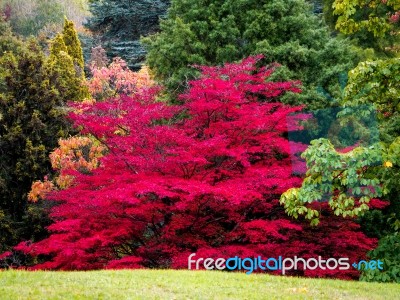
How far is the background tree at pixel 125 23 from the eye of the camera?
35.1 m

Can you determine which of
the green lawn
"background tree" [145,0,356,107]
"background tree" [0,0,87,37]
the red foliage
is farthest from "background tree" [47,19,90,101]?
"background tree" [0,0,87,37]

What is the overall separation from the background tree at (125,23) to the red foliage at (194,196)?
22.8m

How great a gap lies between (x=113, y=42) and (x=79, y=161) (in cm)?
2118

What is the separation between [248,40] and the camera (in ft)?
56.4

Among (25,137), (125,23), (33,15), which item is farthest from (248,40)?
(33,15)

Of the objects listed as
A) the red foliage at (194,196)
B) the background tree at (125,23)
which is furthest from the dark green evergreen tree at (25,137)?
the background tree at (125,23)

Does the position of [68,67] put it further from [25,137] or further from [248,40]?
[248,40]

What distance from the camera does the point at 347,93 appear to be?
8.71 meters

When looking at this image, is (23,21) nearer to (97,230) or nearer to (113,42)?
(113,42)

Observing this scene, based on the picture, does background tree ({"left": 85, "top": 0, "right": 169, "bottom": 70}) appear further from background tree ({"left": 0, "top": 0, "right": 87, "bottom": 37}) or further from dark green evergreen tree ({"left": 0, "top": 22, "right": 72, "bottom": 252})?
dark green evergreen tree ({"left": 0, "top": 22, "right": 72, "bottom": 252})

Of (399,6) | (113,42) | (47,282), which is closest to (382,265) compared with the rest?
(399,6)

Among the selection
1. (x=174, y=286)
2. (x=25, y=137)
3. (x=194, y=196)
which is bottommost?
(x=174, y=286)

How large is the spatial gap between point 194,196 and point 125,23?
88.9 feet

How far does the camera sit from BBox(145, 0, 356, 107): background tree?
16250 millimetres
